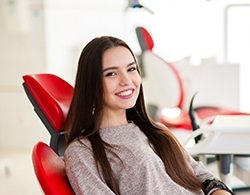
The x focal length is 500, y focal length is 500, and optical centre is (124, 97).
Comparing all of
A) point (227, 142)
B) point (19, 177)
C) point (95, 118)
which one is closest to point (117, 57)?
point (95, 118)

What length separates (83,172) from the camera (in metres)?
1.39

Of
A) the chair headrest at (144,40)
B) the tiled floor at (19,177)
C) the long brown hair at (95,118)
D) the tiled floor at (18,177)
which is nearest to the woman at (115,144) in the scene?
the long brown hair at (95,118)

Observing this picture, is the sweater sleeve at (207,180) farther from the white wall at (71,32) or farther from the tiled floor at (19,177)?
the white wall at (71,32)

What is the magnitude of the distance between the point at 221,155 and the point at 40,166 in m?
0.86

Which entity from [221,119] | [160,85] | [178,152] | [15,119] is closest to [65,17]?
[15,119]

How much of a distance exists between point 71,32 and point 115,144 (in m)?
3.22

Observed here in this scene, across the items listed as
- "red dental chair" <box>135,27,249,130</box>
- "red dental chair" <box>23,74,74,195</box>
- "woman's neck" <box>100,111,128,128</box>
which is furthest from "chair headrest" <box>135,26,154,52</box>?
"woman's neck" <box>100,111,128,128</box>

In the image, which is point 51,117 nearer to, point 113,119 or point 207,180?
point 113,119

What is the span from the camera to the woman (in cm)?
142

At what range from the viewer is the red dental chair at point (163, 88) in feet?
11.8

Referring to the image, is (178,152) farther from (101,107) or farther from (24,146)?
(24,146)

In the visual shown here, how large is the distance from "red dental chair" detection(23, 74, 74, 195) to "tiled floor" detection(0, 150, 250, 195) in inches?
52.5

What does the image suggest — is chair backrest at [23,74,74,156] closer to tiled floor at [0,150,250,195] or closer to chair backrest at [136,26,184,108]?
tiled floor at [0,150,250,195]

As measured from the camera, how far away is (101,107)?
60.4 inches
